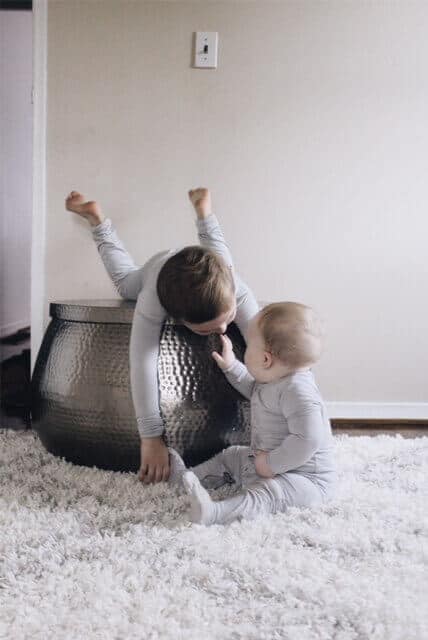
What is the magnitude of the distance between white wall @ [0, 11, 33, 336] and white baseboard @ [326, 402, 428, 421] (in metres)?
1.12

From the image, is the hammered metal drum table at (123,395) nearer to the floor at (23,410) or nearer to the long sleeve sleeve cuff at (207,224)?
the long sleeve sleeve cuff at (207,224)

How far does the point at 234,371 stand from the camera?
137 cm

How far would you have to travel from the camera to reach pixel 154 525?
1099mm

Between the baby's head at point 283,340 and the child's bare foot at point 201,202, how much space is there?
1.57 feet

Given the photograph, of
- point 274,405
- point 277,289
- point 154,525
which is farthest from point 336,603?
point 277,289

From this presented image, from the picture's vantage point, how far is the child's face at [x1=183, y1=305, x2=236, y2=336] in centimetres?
127

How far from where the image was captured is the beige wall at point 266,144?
1967mm

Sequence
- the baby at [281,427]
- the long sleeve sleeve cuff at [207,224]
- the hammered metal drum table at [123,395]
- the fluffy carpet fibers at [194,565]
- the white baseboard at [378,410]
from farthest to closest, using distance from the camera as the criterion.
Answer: the white baseboard at [378,410] < the long sleeve sleeve cuff at [207,224] < the hammered metal drum table at [123,395] < the baby at [281,427] < the fluffy carpet fibers at [194,565]

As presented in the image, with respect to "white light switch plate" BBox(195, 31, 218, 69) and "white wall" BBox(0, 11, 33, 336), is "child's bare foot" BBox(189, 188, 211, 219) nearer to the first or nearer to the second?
"white light switch plate" BBox(195, 31, 218, 69)

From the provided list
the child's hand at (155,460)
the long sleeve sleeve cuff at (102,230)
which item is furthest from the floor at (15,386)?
the child's hand at (155,460)

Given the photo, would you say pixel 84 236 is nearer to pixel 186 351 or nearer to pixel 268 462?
pixel 186 351

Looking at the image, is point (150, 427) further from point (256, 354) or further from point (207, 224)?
point (207, 224)

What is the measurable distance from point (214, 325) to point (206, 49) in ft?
3.54

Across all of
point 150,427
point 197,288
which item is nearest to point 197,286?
point 197,288
